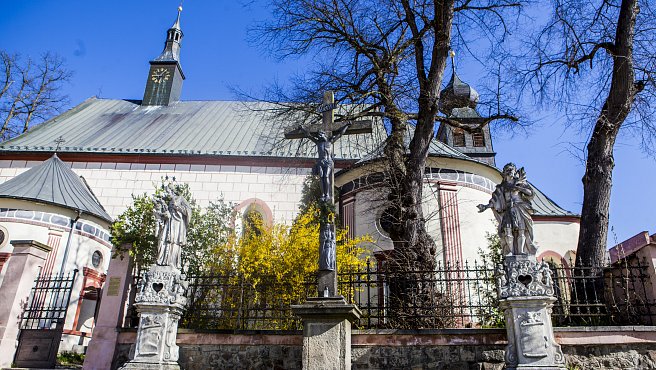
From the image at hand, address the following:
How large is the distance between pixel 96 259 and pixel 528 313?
583 inches

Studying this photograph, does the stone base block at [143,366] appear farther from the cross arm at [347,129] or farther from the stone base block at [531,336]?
the stone base block at [531,336]

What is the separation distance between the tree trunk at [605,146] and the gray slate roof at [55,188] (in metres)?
15.1

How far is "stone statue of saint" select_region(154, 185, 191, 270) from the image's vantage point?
795cm

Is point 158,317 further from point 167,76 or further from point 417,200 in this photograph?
point 167,76

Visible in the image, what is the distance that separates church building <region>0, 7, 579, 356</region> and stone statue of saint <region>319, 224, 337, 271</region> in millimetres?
4073

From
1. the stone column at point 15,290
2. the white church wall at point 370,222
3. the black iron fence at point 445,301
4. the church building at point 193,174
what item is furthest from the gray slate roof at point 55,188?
the black iron fence at point 445,301

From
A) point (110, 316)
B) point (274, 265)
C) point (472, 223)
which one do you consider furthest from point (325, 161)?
point (472, 223)

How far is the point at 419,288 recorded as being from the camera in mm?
8391

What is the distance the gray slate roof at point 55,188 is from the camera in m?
15.6

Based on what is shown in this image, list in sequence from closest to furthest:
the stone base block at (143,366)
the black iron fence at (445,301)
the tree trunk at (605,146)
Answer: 1. the stone base block at (143,366)
2. the black iron fence at (445,301)
3. the tree trunk at (605,146)

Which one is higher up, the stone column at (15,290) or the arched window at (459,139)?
the arched window at (459,139)

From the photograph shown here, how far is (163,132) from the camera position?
2128 centimetres

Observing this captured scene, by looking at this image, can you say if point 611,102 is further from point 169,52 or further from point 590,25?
point 169,52

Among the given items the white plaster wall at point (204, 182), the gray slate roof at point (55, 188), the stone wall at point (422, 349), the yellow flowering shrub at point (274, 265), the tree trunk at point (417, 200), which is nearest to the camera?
the stone wall at point (422, 349)
